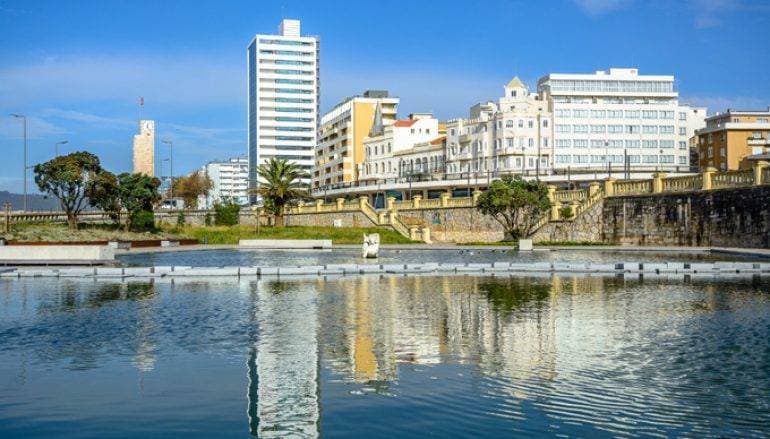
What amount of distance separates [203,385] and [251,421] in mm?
2205

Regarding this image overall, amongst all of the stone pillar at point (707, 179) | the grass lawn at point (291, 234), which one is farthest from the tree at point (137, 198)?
the stone pillar at point (707, 179)

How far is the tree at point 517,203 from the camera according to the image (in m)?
62.9

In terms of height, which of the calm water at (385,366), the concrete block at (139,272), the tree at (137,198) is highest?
the tree at (137,198)

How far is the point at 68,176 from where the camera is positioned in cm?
6694

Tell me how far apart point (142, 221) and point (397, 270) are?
135ft

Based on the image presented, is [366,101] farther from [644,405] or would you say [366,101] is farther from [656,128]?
[644,405]

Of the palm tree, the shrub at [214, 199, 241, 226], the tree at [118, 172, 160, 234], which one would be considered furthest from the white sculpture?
the shrub at [214, 199, 241, 226]

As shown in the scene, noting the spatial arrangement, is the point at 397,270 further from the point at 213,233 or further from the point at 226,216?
the point at 226,216

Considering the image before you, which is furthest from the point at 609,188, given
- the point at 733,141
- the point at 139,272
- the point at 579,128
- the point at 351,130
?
the point at 351,130

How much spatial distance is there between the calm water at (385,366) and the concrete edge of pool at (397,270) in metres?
7.96

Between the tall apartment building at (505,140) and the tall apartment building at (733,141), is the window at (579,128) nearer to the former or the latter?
the tall apartment building at (505,140)

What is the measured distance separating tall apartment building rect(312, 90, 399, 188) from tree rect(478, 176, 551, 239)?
2815 inches

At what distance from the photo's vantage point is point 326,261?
143 ft

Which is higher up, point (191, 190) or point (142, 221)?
point (191, 190)
